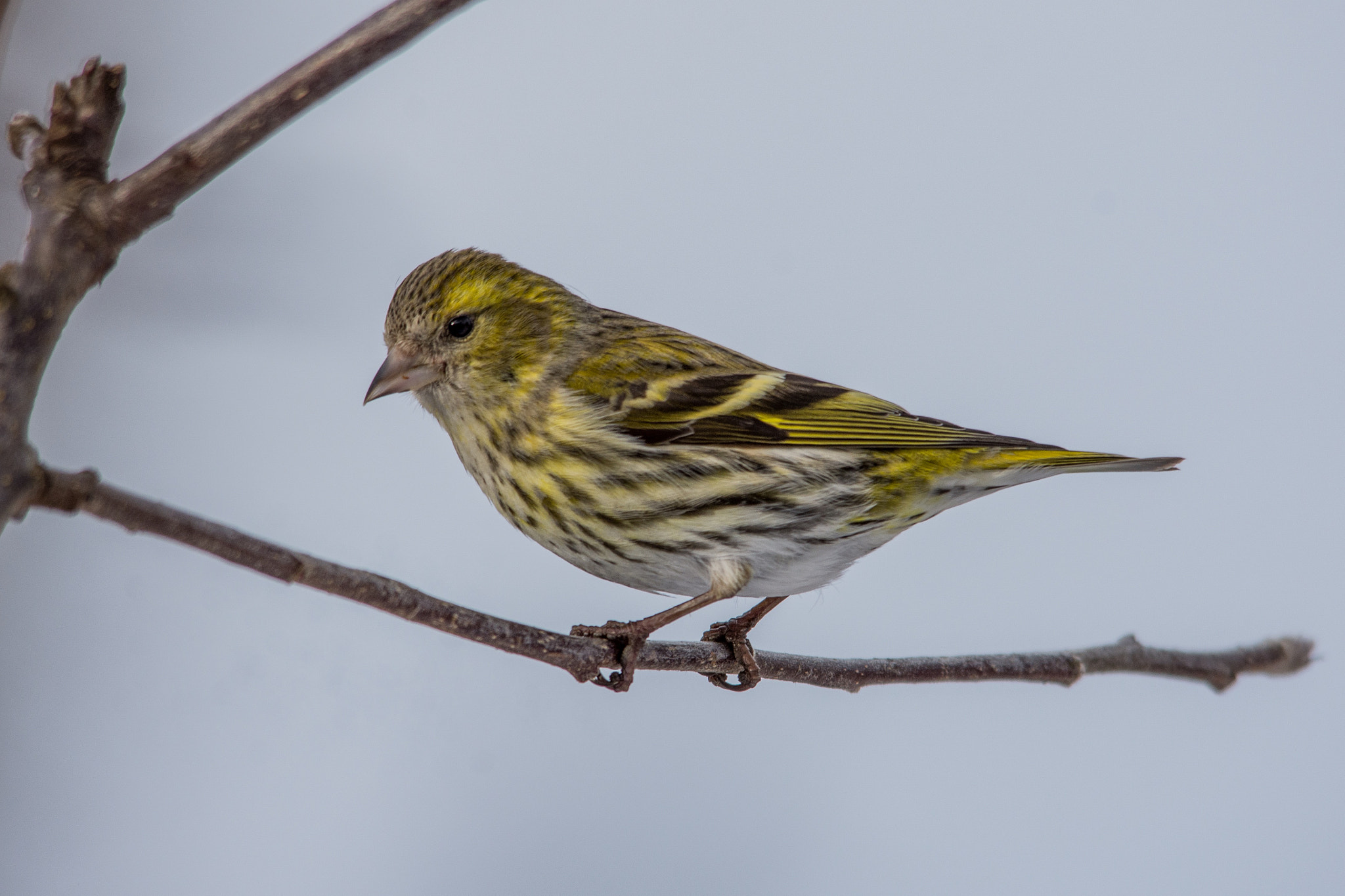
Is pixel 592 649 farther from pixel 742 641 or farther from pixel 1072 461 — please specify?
Result: pixel 1072 461

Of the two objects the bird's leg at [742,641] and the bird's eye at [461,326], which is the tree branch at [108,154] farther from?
the bird's leg at [742,641]

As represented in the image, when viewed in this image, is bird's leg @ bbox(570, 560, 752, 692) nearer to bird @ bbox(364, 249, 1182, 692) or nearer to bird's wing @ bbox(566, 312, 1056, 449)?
bird @ bbox(364, 249, 1182, 692)

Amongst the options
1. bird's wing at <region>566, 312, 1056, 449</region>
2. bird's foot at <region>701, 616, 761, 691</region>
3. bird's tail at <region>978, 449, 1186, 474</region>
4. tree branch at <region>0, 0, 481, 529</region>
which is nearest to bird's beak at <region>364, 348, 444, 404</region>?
bird's wing at <region>566, 312, 1056, 449</region>

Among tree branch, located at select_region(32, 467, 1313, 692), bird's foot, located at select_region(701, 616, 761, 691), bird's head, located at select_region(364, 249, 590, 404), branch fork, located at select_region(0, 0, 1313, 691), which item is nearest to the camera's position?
branch fork, located at select_region(0, 0, 1313, 691)

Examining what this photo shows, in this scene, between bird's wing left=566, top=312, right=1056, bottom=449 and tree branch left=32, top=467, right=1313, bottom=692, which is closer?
tree branch left=32, top=467, right=1313, bottom=692

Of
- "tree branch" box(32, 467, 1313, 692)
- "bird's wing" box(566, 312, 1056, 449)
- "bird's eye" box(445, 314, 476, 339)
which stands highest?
"bird's eye" box(445, 314, 476, 339)

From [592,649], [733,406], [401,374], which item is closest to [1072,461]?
[733,406]

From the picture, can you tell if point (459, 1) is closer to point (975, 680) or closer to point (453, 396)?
point (453, 396)
